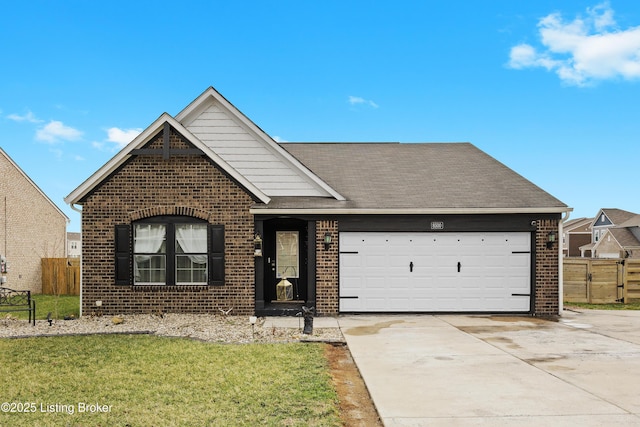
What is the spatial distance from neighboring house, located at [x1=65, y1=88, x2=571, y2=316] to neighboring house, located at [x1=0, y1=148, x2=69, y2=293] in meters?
12.6

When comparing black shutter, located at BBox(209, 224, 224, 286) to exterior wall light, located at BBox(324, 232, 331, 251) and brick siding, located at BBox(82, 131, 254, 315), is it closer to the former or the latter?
brick siding, located at BBox(82, 131, 254, 315)

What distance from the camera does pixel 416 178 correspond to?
14.5 metres

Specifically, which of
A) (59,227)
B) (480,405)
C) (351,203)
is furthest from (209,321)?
(59,227)

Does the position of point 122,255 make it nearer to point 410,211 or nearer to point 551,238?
point 410,211

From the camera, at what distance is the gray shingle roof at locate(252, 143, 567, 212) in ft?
42.2

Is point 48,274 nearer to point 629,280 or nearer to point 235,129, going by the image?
point 235,129

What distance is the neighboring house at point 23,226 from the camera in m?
22.0

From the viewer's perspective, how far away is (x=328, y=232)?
1266cm

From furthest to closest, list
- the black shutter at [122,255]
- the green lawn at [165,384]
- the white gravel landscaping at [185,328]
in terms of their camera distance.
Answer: the black shutter at [122,255] → the white gravel landscaping at [185,328] → the green lawn at [165,384]

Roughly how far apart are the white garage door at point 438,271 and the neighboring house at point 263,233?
27 mm

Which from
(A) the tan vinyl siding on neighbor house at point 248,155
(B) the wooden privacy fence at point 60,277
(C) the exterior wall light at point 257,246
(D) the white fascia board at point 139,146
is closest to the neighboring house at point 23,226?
(B) the wooden privacy fence at point 60,277

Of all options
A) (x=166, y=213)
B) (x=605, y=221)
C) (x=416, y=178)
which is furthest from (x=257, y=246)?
(x=605, y=221)

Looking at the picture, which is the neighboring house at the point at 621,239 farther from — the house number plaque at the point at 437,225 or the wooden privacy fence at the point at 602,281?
the house number plaque at the point at 437,225

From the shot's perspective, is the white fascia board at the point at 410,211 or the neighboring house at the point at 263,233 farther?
the white fascia board at the point at 410,211
